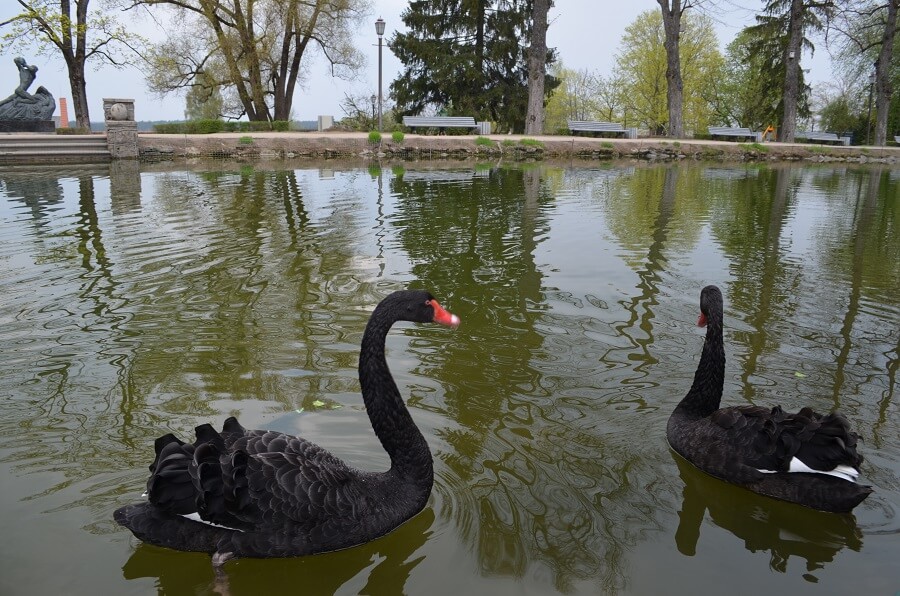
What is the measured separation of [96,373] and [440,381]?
90.1 inches

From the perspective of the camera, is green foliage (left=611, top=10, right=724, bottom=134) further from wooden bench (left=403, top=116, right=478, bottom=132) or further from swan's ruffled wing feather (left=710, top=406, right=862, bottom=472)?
swan's ruffled wing feather (left=710, top=406, right=862, bottom=472)

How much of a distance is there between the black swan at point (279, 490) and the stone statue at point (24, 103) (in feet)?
90.2

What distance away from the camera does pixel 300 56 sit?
109 feet

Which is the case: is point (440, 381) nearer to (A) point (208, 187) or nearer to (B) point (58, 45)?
(A) point (208, 187)

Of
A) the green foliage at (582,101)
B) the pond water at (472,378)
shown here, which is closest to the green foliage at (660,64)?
the green foliage at (582,101)

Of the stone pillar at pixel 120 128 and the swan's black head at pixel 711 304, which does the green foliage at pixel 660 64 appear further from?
the swan's black head at pixel 711 304

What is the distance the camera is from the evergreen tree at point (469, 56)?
3272cm

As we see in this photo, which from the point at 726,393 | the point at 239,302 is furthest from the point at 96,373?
the point at 726,393

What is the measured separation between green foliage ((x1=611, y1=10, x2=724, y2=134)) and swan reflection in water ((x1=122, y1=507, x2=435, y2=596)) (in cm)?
4763

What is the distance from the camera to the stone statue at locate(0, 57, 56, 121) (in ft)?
81.1

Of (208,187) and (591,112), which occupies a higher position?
(591,112)

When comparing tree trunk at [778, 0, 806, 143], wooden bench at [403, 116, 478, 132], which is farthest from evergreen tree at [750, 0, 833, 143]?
wooden bench at [403, 116, 478, 132]

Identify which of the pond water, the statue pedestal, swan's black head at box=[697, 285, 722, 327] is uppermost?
the statue pedestal

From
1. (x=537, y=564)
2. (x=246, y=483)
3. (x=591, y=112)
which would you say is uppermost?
(x=591, y=112)
